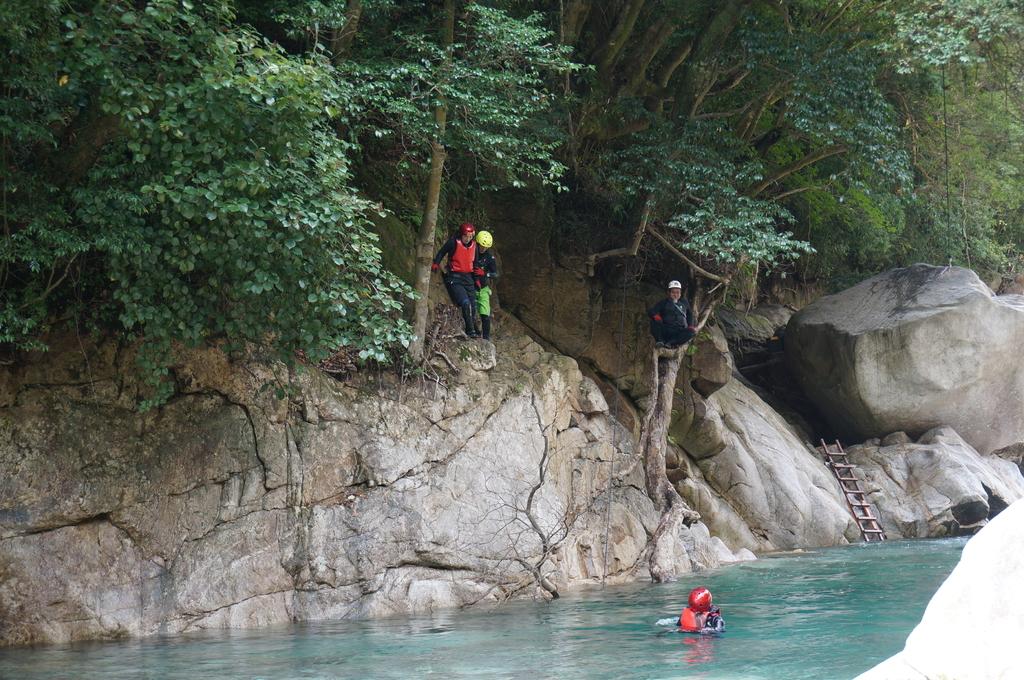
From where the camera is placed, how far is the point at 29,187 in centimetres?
1016

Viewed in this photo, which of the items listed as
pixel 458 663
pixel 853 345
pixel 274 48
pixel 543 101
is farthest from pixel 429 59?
pixel 853 345

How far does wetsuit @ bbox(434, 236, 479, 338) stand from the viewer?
15.2 meters

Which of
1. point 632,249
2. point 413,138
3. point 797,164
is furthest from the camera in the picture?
point 797,164

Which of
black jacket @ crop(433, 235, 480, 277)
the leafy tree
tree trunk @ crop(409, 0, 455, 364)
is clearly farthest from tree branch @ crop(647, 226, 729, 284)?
tree trunk @ crop(409, 0, 455, 364)

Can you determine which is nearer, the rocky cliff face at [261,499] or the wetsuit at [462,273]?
the rocky cliff face at [261,499]

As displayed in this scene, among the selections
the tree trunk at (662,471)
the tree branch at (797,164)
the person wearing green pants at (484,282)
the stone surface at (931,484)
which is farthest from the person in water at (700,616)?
the stone surface at (931,484)

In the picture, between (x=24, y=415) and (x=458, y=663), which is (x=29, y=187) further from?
(x=458, y=663)

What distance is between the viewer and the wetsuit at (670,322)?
17103mm

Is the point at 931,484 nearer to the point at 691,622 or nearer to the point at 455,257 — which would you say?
the point at 455,257

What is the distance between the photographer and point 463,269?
15273 millimetres

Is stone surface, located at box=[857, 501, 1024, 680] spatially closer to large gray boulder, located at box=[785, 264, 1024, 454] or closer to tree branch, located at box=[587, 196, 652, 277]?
tree branch, located at box=[587, 196, 652, 277]

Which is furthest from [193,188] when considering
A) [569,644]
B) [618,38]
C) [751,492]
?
[751,492]

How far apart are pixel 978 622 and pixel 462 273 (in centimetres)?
1102

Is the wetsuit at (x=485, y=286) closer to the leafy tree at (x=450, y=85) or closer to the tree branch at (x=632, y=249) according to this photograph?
the leafy tree at (x=450, y=85)
